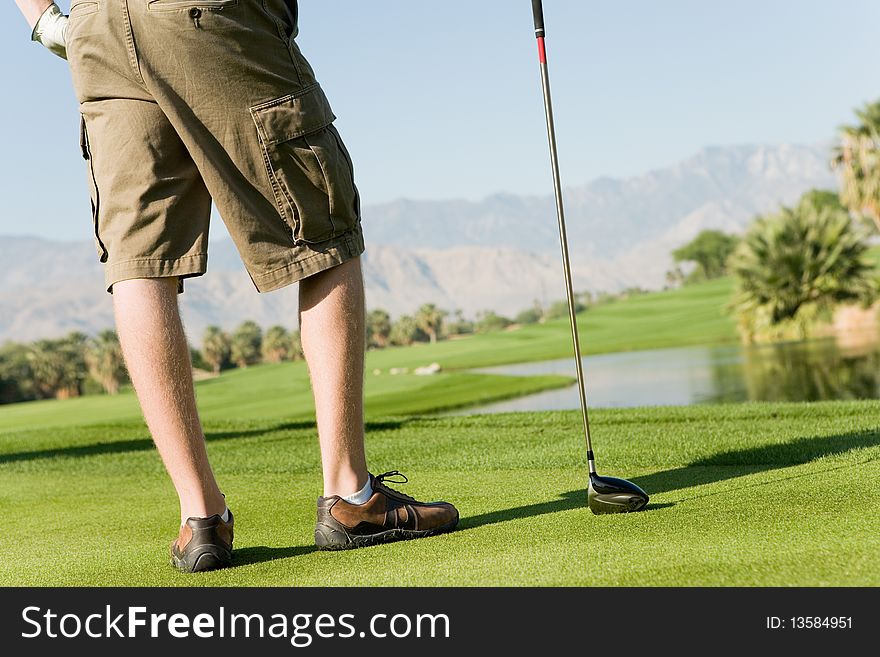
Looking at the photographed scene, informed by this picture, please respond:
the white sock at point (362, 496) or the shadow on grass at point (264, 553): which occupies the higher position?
the white sock at point (362, 496)

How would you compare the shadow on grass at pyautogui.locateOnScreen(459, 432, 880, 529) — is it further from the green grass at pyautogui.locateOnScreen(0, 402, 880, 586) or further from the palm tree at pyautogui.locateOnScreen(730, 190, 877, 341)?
the palm tree at pyautogui.locateOnScreen(730, 190, 877, 341)

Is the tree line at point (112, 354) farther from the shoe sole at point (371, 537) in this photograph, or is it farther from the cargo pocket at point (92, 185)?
the shoe sole at point (371, 537)

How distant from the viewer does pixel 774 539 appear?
5.77 feet

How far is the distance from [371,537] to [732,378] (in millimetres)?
9913

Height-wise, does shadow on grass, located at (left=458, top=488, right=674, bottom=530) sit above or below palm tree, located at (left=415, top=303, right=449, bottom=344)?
below

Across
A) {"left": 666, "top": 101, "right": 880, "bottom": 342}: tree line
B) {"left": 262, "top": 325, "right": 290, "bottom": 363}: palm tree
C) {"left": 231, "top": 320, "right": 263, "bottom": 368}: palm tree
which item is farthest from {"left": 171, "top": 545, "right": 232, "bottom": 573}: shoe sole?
{"left": 262, "top": 325, "right": 290, "bottom": 363}: palm tree

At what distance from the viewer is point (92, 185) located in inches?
88.3

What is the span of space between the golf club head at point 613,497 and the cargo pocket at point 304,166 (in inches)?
34.4

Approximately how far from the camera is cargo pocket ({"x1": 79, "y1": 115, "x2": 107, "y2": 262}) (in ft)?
7.23

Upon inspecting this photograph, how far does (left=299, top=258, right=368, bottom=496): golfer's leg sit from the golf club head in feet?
1.89

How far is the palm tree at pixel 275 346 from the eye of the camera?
1390 inches

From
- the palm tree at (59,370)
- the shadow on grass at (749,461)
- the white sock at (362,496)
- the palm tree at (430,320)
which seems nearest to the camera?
the white sock at (362,496)

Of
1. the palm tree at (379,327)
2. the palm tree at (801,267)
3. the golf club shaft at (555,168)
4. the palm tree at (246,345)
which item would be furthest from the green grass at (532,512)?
the palm tree at (379,327)
